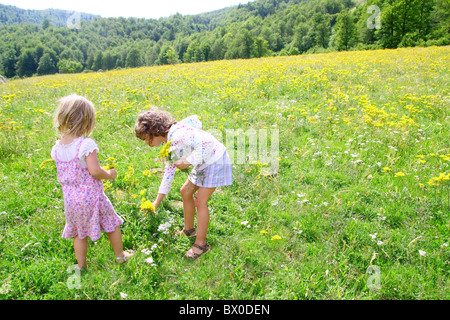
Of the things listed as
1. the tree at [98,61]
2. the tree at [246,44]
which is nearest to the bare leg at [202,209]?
the tree at [246,44]

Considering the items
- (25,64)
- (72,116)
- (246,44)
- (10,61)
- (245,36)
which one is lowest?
(72,116)

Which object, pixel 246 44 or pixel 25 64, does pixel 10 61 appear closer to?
pixel 25 64

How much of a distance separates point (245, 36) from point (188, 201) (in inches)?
2408

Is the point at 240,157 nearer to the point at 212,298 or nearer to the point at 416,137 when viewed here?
the point at 212,298

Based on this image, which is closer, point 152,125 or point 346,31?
point 152,125

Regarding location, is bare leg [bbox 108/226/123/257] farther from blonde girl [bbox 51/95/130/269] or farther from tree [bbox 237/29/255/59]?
tree [bbox 237/29/255/59]

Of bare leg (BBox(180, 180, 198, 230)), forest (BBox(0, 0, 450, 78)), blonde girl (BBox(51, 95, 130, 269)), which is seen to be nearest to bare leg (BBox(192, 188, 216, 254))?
bare leg (BBox(180, 180, 198, 230))

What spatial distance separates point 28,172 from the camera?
3.92m

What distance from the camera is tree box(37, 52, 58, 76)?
77938 millimetres

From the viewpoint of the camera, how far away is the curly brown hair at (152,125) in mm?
2557

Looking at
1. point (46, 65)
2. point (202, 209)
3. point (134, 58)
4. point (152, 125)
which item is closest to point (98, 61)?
point (46, 65)

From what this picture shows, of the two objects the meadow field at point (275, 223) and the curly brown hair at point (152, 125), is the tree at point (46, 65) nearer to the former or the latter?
the meadow field at point (275, 223)

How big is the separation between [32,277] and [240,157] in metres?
3.05

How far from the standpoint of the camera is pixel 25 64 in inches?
3216
